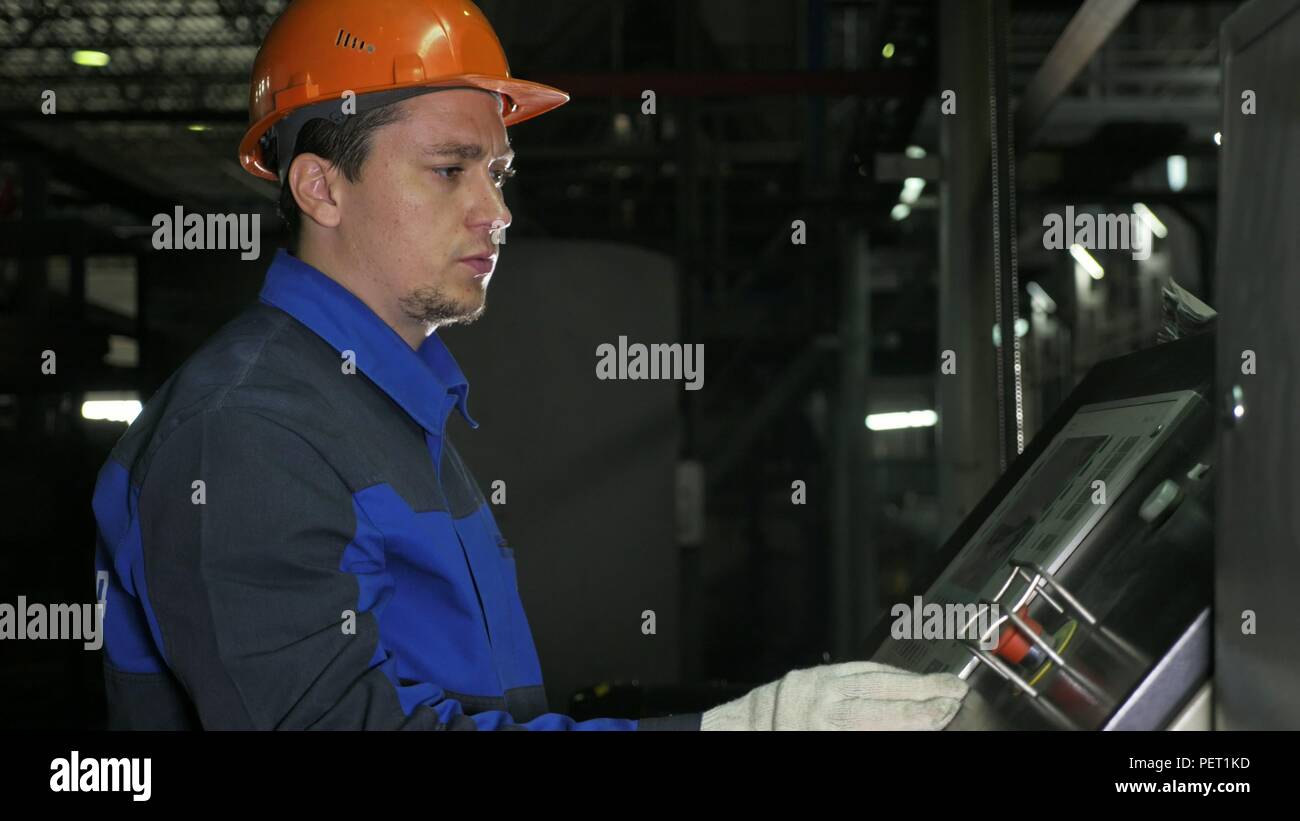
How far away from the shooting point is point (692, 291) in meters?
5.18

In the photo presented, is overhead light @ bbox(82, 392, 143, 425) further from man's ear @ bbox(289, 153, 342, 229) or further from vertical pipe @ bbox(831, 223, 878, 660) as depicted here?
vertical pipe @ bbox(831, 223, 878, 660)

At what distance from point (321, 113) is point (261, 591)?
0.71 m

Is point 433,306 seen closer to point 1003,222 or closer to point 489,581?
point 489,581

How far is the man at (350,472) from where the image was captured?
1060 mm

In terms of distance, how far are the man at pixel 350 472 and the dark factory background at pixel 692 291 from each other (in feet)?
1.67

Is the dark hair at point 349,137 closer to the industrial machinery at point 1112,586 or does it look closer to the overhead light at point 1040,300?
the industrial machinery at point 1112,586

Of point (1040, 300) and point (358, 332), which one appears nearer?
point (358, 332)

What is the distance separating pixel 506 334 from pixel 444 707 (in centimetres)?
278

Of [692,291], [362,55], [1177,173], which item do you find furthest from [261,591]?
[1177,173]

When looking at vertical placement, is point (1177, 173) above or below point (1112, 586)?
above

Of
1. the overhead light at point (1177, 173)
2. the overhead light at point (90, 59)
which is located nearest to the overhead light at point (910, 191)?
the overhead light at point (1177, 173)

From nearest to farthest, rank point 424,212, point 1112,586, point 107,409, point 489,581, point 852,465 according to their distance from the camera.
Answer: point 1112,586 → point 489,581 → point 424,212 → point 107,409 → point 852,465

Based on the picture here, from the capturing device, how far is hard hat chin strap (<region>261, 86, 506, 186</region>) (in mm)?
1464
